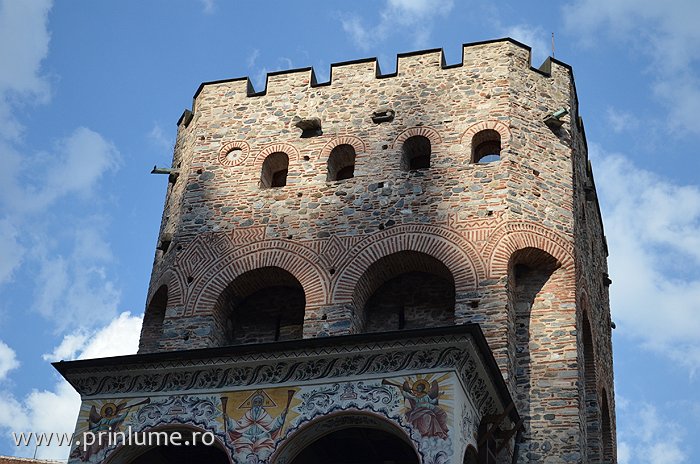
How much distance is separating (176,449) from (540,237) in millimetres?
6867

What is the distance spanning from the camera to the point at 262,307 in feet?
66.8

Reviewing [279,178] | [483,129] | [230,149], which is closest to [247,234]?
[279,178]

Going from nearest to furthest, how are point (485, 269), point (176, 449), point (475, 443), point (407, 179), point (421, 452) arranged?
1. point (421, 452)
2. point (475, 443)
3. point (176, 449)
4. point (485, 269)
5. point (407, 179)

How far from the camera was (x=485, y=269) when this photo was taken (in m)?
18.7

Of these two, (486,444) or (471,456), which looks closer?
(471,456)

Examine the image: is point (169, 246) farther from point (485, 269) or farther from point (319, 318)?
point (485, 269)

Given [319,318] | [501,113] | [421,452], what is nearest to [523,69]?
[501,113]

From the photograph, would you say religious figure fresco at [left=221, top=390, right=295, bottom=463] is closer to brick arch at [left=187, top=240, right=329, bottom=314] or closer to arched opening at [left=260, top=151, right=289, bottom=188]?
brick arch at [left=187, top=240, right=329, bottom=314]

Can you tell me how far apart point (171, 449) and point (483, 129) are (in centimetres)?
796

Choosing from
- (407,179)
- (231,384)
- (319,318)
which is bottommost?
(231,384)

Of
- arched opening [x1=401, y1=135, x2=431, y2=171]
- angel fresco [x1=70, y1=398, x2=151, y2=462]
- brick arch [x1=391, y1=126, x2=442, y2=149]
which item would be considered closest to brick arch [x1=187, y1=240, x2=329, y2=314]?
arched opening [x1=401, y1=135, x2=431, y2=171]

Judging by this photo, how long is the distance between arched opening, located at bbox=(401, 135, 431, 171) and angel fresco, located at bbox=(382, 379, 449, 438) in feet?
21.5

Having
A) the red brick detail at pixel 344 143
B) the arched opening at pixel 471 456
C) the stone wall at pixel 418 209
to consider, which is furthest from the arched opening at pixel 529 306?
the red brick detail at pixel 344 143

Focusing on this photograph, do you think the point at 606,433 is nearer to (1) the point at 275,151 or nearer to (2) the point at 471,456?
(2) the point at 471,456
